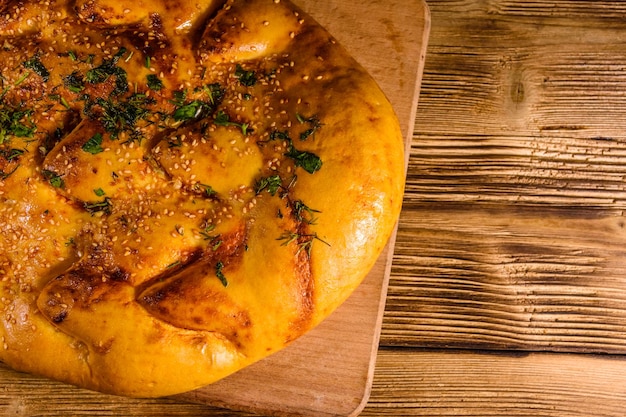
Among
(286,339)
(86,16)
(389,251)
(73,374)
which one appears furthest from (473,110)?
(73,374)

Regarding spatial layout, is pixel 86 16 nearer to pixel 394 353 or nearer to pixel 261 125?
pixel 261 125

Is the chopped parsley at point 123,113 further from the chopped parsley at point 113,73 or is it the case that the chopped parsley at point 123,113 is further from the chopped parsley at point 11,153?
the chopped parsley at point 11,153

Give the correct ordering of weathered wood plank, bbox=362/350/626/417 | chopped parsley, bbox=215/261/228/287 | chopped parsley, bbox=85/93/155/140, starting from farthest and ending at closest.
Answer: weathered wood plank, bbox=362/350/626/417, chopped parsley, bbox=85/93/155/140, chopped parsley, bbox=215/261/228/287

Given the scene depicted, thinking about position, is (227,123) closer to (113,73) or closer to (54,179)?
(113,73)

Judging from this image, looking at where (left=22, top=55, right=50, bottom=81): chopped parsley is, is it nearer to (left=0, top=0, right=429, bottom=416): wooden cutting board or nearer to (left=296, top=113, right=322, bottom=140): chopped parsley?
(left=296, top=113, right=322, bottom=140): chopped parsley

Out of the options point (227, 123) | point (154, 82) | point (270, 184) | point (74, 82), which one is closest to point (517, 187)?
point (270, 184)

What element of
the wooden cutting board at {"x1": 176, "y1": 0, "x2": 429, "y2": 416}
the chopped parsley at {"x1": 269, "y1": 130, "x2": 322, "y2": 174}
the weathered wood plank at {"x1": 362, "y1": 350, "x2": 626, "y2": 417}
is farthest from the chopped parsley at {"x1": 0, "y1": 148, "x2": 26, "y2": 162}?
the weathered wood plank at {"x1": 362, "y1": 350, "x2": 626, "y2": 417}

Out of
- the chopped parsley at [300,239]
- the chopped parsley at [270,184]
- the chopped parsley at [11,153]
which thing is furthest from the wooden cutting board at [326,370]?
the chopped parsley at [11,153]
